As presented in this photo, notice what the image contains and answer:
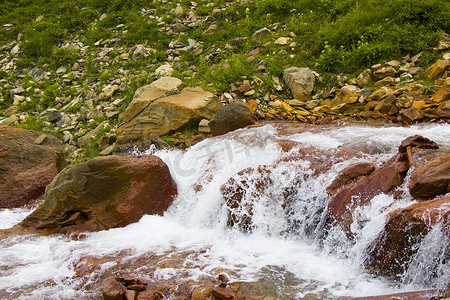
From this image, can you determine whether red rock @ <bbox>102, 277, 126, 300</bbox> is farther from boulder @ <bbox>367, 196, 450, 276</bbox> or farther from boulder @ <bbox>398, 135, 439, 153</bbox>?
boulder @ <bbox>398, 135, 439, 153</bbox>

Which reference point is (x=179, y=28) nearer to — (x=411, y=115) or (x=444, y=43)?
(x=444, y=43)

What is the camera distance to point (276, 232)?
5012mm

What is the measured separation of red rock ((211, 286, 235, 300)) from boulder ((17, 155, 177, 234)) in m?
2.80

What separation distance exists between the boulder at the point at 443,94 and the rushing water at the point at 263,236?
984 millimetres

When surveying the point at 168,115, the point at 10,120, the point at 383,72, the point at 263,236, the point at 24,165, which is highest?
the point at 383,72

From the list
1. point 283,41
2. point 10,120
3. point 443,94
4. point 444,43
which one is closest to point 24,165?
point 10,120

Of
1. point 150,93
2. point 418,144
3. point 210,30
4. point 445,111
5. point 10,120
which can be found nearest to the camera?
point 418,144

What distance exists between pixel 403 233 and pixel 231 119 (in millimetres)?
4911

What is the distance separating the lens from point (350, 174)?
466cm

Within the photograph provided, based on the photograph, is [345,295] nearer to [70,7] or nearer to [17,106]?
[17,106]

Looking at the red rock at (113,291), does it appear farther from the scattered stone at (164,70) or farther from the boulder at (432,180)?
the scattered stone at (164,70)

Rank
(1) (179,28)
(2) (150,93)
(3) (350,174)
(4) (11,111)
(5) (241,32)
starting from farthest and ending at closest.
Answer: (1) (179,28) → (4) (11,111) → (5) (241,32) → (2) (150,93) → (3) (350,174)

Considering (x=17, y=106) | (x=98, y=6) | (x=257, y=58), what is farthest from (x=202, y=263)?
(x=98, y=6)

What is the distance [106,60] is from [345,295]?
11.4m
